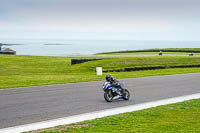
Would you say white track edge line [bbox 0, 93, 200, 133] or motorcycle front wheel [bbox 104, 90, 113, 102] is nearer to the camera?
white track edge line [bbox 0, 93, 200, 133]

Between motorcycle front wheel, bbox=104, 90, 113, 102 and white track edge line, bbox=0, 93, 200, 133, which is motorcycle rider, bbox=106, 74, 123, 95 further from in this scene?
white track edge line, bbox=0, 93, 200, 133

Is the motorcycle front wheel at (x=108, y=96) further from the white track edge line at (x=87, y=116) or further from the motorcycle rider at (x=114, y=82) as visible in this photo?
the white track edge line at (x=87, y=116)

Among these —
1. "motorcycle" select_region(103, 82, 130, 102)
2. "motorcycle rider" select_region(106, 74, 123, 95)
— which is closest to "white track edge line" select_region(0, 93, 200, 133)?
"motorcycle" select_region(103, 82, 130, 102)

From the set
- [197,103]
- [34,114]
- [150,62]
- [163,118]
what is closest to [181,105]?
[197,103]

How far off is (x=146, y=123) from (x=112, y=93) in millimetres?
4151

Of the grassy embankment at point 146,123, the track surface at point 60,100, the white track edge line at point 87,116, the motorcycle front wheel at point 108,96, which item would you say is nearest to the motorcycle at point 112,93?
the motorcycle front wheel at point 108,96

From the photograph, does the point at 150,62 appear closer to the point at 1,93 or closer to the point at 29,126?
the point at 1,93

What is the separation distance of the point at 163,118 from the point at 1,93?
8126 millimetres

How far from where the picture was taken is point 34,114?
10250mm

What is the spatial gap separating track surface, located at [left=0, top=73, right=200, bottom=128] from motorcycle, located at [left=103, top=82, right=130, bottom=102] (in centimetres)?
25

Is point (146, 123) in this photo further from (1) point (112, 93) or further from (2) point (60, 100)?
(2) point (60, 100)

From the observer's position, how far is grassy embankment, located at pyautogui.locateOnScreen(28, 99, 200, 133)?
8.12m

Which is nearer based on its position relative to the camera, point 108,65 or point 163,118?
point 163,118

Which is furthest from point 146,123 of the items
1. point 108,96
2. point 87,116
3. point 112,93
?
point 112,93
